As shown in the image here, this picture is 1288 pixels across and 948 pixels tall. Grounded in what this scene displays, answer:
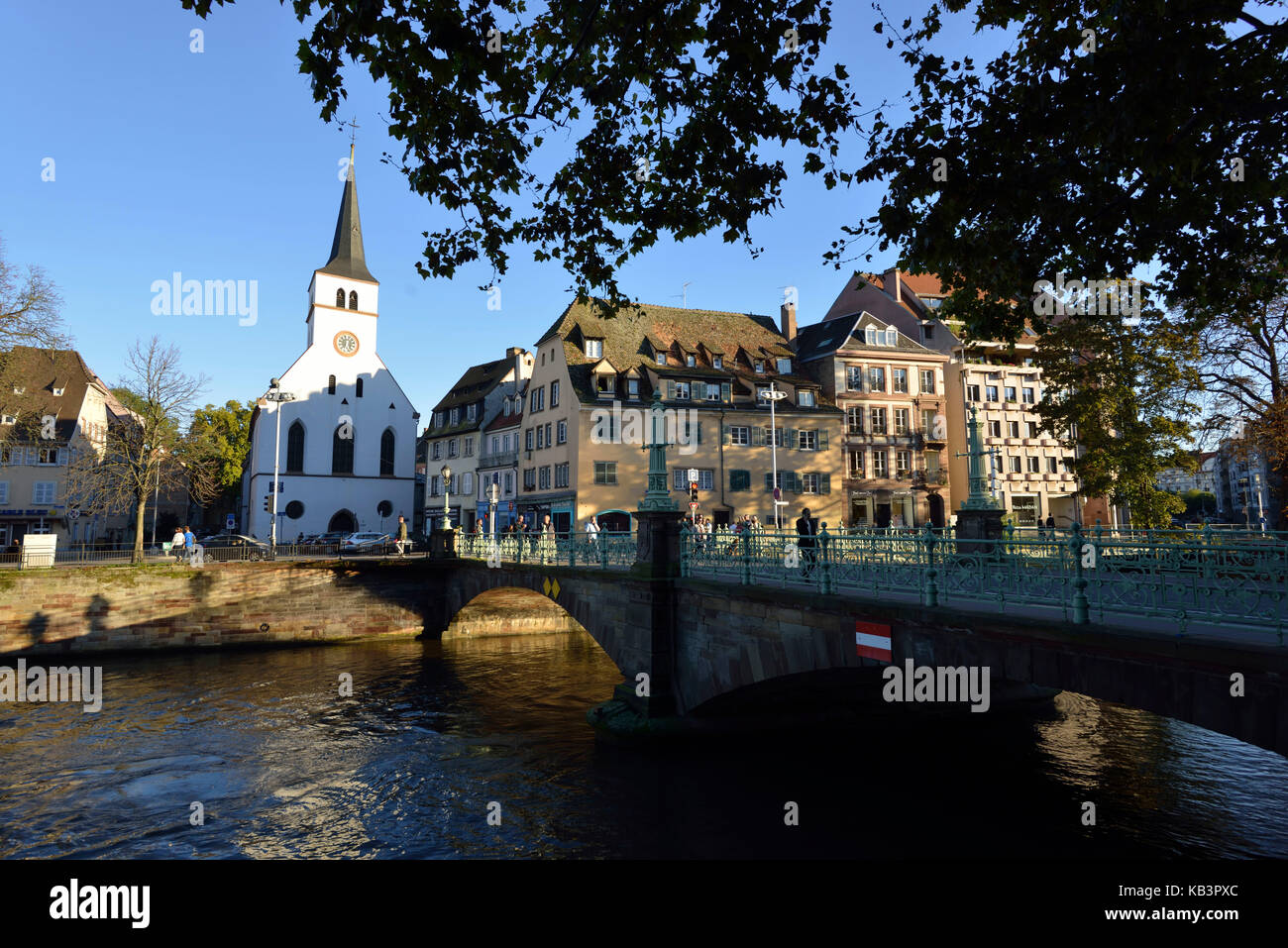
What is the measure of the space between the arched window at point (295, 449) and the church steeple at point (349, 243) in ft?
42.9

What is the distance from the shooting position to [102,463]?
126 ft

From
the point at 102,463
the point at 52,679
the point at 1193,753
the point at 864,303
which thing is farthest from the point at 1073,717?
the point at 102,463

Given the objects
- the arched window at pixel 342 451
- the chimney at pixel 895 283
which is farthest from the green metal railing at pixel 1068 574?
the arched window at pixel 342 451

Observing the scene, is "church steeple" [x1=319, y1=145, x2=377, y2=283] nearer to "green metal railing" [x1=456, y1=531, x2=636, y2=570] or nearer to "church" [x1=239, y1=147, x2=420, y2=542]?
"church" [x1=239, y1=147, x2=420, y2=542]

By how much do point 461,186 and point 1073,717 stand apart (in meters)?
18.0

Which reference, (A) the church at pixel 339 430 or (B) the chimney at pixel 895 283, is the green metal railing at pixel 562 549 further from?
(B) the chimney at pixel 895 283

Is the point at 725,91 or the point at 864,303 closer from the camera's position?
the point at 725,91

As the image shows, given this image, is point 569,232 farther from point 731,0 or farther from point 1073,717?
point 1073,717

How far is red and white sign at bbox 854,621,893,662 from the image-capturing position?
33.1 feet

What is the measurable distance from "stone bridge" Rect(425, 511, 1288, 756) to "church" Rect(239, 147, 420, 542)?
117 feet

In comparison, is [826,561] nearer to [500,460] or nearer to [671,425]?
[671,425]

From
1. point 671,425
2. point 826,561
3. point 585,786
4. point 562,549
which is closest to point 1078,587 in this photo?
point 826,561
